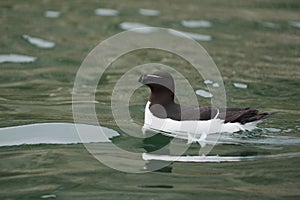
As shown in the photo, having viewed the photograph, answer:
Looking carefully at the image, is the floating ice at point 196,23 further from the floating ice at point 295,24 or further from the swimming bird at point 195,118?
the swimming bird at point 195,118

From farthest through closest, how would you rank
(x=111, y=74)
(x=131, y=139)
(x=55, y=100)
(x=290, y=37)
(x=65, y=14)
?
1. (x=65, y=14)
2. (x=290, y=37)
3. (x=111, y=74)
4. (x=55, y=100)
5. (x=131, y=139)

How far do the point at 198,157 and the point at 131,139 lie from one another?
1.04 meters

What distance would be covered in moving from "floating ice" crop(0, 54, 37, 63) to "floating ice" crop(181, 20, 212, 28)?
3420mm

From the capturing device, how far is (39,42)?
13672mm

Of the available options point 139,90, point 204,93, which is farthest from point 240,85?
point 139,90

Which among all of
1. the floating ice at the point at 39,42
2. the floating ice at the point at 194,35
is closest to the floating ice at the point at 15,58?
the floating ice at the point at 39,42

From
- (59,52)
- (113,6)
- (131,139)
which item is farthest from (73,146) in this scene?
(113,6)

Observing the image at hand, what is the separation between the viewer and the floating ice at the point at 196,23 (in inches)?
583

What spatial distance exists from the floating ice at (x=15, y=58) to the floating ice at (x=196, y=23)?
3420 millimetres

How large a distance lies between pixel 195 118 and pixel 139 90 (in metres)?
2.39

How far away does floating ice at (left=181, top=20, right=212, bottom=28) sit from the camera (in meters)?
14.8

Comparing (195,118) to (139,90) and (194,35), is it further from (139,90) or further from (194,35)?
(194,35)

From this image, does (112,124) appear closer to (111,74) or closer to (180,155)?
(180,155)

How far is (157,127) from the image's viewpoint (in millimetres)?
9258
